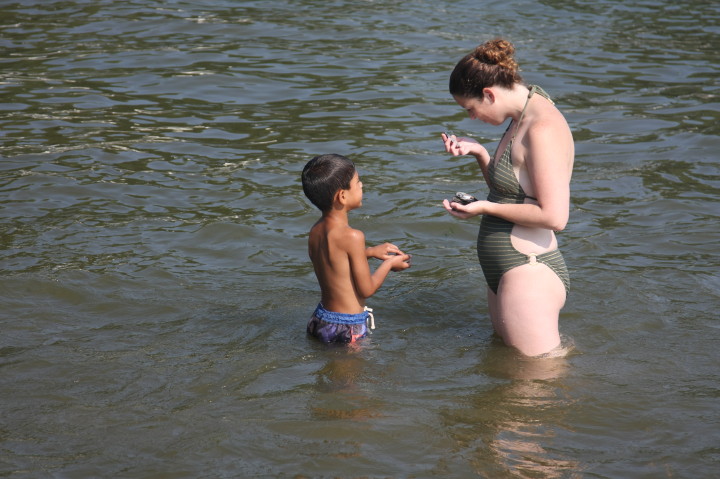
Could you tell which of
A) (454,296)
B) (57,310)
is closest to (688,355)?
(454,296)

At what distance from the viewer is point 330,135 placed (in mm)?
10711

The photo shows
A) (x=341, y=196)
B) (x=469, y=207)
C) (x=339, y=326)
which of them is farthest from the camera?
(x=339, y=326)

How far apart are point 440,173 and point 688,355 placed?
431cm

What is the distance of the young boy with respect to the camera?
5422 mm

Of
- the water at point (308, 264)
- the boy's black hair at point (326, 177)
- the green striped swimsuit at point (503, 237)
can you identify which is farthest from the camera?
the boy's black hair at point (326, 177)

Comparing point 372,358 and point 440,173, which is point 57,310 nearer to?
point 372,358

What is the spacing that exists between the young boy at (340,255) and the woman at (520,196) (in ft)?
2.01

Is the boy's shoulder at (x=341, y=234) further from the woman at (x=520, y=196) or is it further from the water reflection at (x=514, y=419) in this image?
the water reflection at (x=514, y=419)

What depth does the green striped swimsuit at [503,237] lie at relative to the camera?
17.1ft

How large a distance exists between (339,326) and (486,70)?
5.94 feet

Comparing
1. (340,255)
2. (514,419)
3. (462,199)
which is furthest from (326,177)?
(514,419)

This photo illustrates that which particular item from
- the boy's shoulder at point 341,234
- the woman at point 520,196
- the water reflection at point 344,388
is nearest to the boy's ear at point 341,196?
the boy's shoulder at point 341,234

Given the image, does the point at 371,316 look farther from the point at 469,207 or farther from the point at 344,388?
the point at 469,207

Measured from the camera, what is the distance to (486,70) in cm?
507
